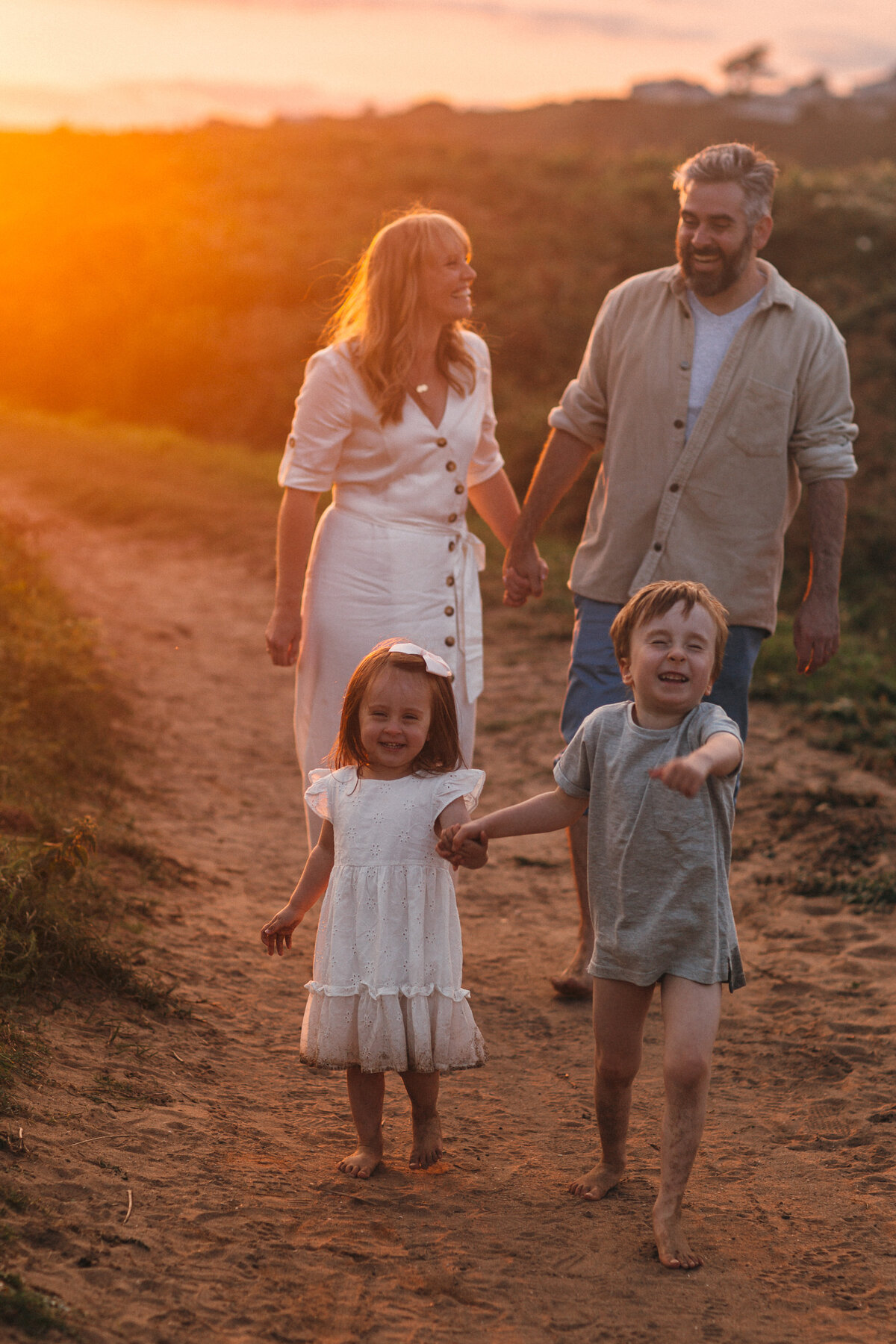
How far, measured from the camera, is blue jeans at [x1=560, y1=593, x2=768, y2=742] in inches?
157

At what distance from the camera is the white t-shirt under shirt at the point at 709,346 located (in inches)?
160

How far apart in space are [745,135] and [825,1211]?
148ft

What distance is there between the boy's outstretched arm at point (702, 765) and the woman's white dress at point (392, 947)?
61cm

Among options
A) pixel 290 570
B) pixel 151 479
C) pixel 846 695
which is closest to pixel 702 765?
pixel 290 570

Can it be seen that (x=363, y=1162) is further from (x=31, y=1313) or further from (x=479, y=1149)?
(x=31, y=1313)

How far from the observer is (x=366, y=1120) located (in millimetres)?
3066

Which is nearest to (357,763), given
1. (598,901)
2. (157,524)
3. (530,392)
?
(598,901)

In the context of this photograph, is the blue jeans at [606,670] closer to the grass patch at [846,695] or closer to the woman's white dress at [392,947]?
the woman's white dress at [392,947]

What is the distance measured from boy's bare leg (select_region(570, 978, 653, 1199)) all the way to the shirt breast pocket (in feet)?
6.07

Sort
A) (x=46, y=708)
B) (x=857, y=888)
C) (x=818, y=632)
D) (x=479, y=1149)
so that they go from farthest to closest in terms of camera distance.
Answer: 1. (x=46, y=708)
2. (x=857, y=888)
3. (x=818, y=632)
4. (x=479, y=1149)

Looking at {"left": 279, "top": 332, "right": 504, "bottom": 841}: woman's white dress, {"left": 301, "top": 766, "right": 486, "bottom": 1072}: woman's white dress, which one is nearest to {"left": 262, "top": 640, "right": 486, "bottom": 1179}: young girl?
{"left": 301, "top": 766, "right": 486, "bottom": 1072}: woman's white dress

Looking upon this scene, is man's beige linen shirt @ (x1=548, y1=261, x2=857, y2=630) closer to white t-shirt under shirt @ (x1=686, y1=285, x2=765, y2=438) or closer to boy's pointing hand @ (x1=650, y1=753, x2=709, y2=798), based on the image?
white t-shirt under shirt @ (x1=686, y1=285, x2=765, y2=438)

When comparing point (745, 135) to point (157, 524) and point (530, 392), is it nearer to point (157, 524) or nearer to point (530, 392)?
point (530, 392)

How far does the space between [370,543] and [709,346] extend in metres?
1.23
